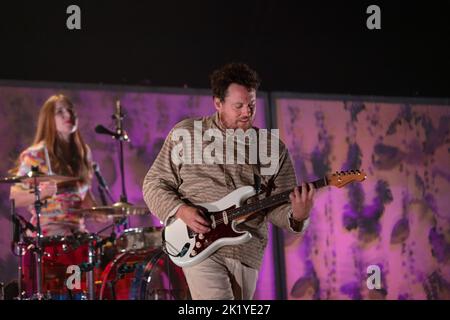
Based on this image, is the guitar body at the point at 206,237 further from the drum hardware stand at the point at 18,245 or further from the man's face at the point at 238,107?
the drum hardware stand at the point at 18,245

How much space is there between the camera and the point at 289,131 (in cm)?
732

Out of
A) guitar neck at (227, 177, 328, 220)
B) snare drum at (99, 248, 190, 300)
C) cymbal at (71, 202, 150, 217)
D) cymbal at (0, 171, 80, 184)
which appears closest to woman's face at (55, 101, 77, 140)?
cymbal at (0, 171, 80, 184)

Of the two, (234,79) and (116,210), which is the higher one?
(234,79)

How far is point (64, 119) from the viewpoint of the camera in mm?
6809

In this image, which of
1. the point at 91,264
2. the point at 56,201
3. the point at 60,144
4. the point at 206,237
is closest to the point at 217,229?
the point at 206,237

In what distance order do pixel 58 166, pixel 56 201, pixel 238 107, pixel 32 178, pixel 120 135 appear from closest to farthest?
pixel 238 107 < pixel 32 178 < pixel 120 135 < pixel 56 201 < pixel 58 166

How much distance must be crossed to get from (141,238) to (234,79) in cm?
240

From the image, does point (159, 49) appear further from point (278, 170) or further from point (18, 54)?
point (278, 170)

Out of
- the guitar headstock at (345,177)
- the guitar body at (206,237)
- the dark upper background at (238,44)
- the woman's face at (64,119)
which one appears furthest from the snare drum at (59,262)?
the guitar headstock at (345,177)

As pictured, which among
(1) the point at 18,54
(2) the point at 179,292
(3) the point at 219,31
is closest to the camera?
(2) the point at 179,292

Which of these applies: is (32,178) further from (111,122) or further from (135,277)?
(111,122)

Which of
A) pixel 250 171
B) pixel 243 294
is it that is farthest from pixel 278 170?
pixel 243 294

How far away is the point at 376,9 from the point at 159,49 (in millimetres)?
2179

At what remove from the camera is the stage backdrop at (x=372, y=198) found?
23.9ft
